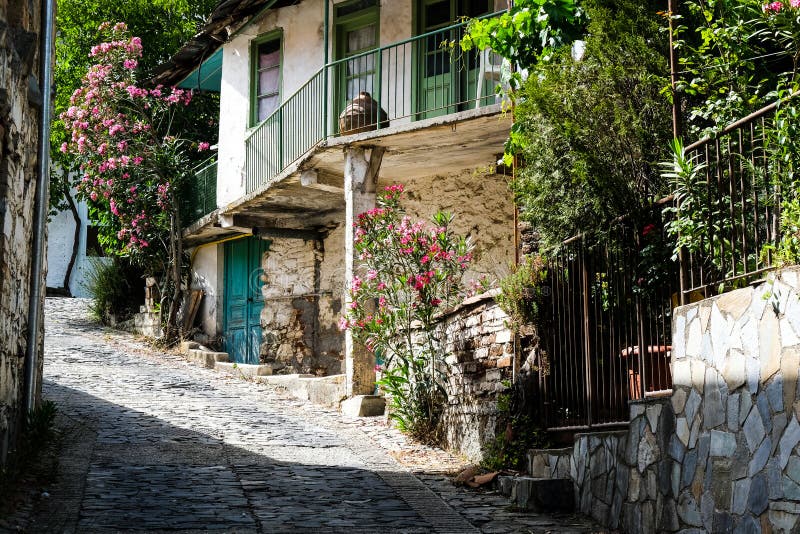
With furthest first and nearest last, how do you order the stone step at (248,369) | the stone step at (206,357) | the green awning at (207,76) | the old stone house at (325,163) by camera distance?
the green awning at (207,76) → the stone step at (206,357) → the stone step at (248,369) → the old stone house at (325,163)

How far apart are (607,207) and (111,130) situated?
1234 centimetres

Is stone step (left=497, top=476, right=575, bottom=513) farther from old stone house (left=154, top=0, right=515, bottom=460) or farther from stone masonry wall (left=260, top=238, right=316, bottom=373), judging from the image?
stone masonry wall (left=260, top=238, right=316, bottom=373)

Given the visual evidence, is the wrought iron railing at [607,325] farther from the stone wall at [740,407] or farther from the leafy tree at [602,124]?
the stone wall at [740,407]

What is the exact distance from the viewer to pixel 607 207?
6.41 metres

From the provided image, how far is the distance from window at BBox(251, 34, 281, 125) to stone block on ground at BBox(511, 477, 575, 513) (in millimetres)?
9993

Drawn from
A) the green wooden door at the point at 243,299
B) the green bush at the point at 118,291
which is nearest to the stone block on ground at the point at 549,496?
the green wooden door at the point at 243,299

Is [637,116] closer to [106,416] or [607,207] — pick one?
[607,207]

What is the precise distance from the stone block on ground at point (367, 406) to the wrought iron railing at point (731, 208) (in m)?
6.13

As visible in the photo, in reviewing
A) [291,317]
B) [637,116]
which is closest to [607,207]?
[637,116]

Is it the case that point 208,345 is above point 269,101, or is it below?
below

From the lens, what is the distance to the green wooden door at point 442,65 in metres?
12.2

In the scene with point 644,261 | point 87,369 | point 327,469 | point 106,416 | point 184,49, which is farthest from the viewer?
point 184,49

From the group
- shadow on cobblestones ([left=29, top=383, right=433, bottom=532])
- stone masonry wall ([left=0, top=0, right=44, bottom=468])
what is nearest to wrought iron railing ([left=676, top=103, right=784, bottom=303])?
shadow on cobblestones ([left=29, top=383, right=433, bottom=532])

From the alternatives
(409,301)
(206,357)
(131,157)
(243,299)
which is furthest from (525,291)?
(131,157)
